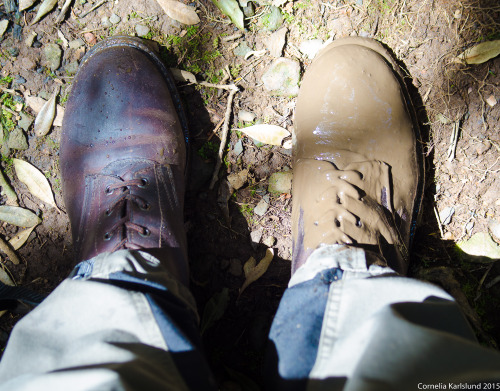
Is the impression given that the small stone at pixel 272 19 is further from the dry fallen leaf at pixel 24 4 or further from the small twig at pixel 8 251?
the small twig at pixel 8 251

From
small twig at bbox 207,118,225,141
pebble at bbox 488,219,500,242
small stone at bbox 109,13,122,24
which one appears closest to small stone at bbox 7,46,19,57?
small stone at bbox 109,13,122,24

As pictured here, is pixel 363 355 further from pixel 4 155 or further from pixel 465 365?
pixel 4 155

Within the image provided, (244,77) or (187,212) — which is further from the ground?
(244,77)

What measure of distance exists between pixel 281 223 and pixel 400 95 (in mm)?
707

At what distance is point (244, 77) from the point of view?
5.69ft

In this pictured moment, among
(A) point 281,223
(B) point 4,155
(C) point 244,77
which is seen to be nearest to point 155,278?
(A) point 281,223

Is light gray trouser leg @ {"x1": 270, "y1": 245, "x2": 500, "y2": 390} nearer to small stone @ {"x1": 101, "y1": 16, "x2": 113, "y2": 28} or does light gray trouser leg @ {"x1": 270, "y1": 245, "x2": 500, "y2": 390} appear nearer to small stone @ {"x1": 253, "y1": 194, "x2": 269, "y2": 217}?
small stone @ {"x1": 253, "y1": 194, "x2": 269, "y2": 217}

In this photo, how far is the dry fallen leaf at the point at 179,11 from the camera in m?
1.75

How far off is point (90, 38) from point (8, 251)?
101cm

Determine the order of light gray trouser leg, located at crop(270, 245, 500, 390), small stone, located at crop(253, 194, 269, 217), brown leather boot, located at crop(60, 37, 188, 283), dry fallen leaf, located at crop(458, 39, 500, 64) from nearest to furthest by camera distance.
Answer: light gray trouser leg, located at crop(270, 245, 500, 390)
brown leather boot, located at crop(60, 37, 188, 283)
dry fallen leaf, located at crop(458, 39, 500, 64)
small stone, located at crop(253, 194, 269, 217)

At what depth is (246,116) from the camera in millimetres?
1710

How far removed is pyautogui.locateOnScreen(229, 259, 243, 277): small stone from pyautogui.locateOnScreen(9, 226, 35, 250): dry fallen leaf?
0.89m

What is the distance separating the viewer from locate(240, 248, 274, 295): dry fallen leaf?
1589 mm

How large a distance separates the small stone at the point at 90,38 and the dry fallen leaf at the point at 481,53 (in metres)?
1.58
